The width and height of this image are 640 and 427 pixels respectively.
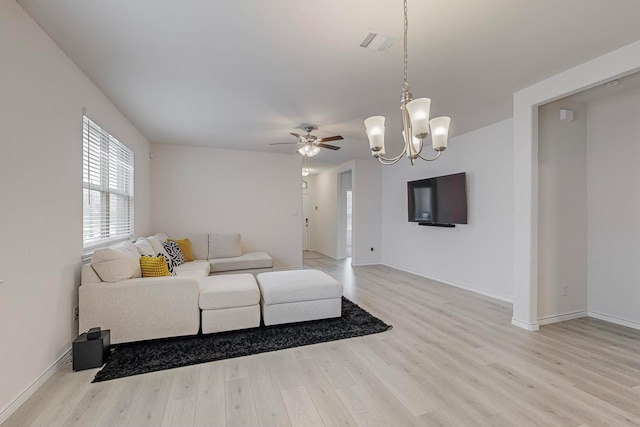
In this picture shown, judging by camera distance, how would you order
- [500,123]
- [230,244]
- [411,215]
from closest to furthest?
[500,123], [230,244], [411,215]

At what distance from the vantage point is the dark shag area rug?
2346mm

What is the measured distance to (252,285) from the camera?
3.14 meters

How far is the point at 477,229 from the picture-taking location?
175 inches

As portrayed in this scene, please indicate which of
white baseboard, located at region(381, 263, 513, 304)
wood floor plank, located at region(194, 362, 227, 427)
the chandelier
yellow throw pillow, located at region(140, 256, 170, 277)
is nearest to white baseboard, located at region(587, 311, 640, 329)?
white baseboard, located at region(381, 263, 513, 304)

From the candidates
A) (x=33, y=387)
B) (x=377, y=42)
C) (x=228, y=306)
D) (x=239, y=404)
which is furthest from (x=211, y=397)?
(x=377, y=42)

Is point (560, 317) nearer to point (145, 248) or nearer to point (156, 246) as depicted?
point (145, 248)

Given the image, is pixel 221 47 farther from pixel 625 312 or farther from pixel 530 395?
pixel 625 312

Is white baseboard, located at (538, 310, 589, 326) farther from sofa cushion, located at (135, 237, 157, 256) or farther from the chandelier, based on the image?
sofa cushion, located at (135, 237, 157, 256)

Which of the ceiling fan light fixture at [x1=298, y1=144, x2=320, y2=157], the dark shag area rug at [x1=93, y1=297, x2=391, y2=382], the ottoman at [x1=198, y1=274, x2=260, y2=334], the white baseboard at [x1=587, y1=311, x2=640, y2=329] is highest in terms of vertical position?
the ceiling fan light fixture at [x1=298, y1=144, x2=320, y2=157]

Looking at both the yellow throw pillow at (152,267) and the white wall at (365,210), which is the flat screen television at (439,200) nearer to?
the white wall at (365,210)

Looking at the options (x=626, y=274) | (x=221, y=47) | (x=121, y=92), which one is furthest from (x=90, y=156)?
(x=626, y=274)

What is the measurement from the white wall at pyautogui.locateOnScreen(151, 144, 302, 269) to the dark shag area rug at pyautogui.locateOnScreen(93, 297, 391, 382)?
295cm

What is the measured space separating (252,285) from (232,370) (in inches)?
38.0

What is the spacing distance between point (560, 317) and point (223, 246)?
15.9 ft
